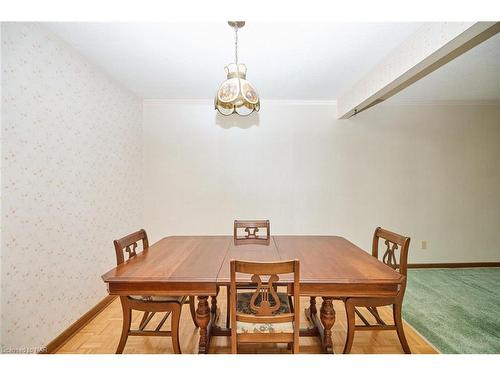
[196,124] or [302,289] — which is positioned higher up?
[196,124]

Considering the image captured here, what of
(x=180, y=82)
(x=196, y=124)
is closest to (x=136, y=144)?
(x=196, y=124)

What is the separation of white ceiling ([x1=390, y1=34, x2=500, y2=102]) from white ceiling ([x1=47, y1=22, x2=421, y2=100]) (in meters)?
0.79

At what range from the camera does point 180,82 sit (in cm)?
288

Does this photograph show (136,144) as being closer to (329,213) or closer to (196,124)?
(196,124)

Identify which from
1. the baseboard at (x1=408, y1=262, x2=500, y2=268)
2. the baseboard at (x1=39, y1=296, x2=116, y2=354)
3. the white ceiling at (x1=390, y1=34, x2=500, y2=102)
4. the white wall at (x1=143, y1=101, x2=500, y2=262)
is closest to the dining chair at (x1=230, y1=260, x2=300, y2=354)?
the baseboard at (x1=39, y1=296, x2=116, y2=354)

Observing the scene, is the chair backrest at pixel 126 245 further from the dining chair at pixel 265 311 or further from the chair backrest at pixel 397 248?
the chair backrest at pixel 397 248

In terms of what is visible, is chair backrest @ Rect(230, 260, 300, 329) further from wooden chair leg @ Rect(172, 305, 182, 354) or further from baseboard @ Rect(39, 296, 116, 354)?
baseboard @ Rect(39, 296, 116, 354)

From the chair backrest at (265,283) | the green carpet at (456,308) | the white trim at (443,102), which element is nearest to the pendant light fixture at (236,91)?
the chair backrest at (265,283)

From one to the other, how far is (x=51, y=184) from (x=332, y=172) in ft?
10.4

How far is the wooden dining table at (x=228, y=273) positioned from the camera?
1354mm

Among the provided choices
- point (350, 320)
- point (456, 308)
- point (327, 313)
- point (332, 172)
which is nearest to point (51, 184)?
point (327, 313)

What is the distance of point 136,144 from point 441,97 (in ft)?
13.7

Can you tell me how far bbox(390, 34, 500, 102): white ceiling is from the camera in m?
2.22

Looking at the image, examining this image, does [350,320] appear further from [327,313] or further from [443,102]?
[443,102]
